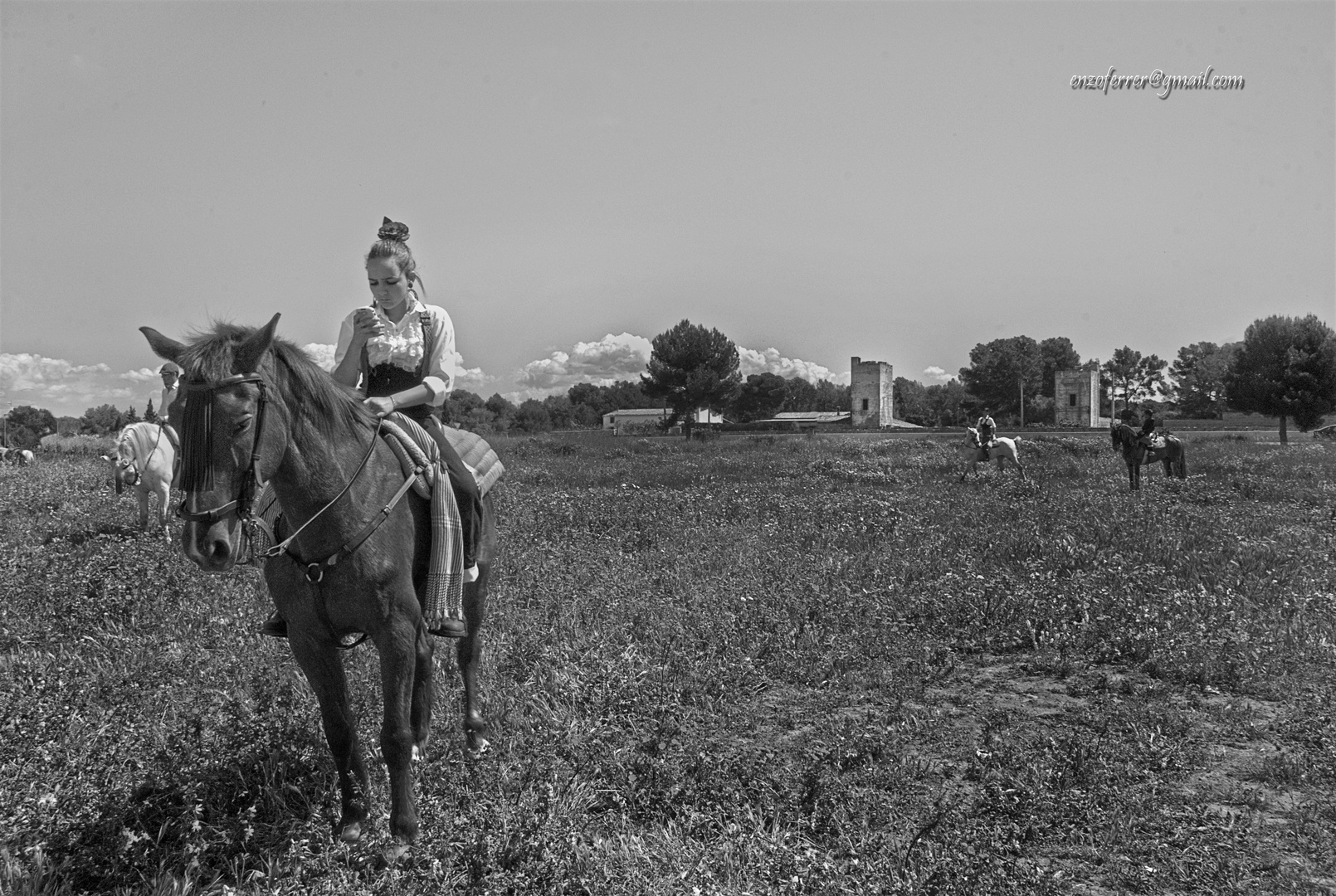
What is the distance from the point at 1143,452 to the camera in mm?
22234

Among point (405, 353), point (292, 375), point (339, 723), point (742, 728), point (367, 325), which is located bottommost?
point (742, 728)

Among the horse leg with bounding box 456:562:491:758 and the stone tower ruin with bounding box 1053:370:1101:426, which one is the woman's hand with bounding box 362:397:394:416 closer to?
the horse leg with bounding box 456:562:491:758

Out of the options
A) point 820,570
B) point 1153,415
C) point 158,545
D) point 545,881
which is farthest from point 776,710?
point 1153,415

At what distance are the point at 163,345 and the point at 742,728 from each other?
405 cm

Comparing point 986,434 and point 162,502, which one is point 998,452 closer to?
point 986,434

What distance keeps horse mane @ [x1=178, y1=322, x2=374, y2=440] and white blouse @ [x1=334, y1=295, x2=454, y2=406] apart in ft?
1.85

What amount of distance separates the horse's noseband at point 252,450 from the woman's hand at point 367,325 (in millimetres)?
1175

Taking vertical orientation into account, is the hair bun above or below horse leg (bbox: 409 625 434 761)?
above

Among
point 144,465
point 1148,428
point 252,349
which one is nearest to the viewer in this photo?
point 252,349

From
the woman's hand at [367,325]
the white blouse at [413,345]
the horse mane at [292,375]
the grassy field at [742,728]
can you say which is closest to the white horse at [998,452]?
the grassy field at [742,728]

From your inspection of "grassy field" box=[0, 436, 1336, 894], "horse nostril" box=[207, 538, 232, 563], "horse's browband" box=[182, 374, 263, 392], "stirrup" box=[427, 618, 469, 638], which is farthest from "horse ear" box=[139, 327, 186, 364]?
"grassy field" box=[0, 436, 1336, 894]

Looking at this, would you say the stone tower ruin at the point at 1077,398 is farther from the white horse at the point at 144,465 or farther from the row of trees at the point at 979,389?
the white horse at the point at 144,465

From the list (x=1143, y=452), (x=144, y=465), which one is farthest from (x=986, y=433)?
(x=144, y=465)

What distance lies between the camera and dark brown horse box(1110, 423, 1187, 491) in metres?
21.5
